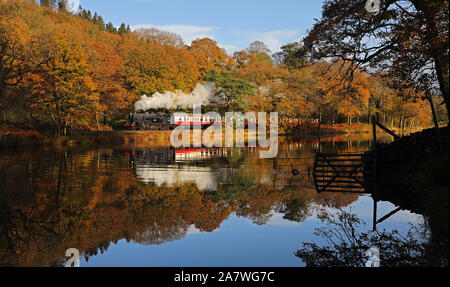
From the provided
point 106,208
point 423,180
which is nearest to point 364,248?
point 423,180

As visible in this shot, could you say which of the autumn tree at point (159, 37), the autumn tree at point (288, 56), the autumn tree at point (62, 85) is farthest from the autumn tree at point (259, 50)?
the autumn tree at point (62, 85)

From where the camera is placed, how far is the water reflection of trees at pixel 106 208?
29.8 feet

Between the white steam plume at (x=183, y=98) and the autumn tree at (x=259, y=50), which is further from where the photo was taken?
the autumn tree at (x=259, y=50)

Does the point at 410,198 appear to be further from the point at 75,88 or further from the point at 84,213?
the point at 75,88

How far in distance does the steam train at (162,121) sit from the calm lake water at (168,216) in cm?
2888

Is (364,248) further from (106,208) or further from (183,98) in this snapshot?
(183,98)

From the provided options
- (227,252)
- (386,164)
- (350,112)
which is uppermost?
(350,112)

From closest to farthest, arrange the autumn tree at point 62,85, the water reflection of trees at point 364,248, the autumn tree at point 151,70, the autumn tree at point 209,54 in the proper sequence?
the water reflection of trees at point 364,248, the autumn tree at point 62,85, the autumn tree at point 151,70, the autumn tree at point 209,54

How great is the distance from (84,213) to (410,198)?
11415 millimetres

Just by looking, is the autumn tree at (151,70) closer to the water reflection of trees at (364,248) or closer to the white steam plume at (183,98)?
the white steam plume at (183,98)

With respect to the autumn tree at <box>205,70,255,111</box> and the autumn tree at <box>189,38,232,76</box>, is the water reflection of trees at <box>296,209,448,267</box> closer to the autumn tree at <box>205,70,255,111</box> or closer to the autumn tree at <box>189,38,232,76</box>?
the autumn tree at <box>205,70,255,111</box>

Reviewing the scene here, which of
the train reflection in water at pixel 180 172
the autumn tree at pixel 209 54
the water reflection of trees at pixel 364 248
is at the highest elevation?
the autumn tree at pixel 209 54
